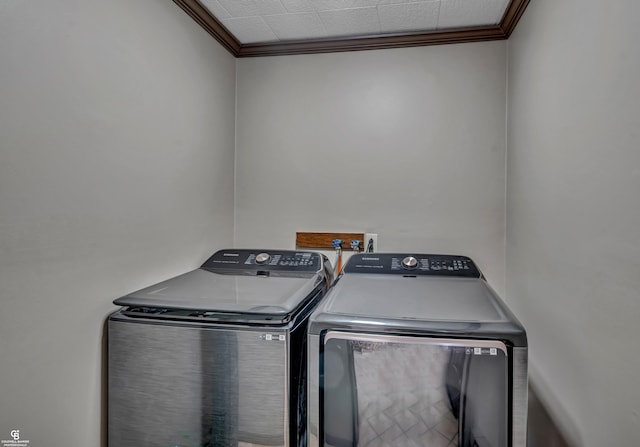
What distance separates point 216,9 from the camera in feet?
5.82

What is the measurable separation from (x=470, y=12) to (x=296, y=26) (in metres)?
0.87

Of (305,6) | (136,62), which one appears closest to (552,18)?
(305,6)

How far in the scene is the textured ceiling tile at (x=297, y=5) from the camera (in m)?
1.68

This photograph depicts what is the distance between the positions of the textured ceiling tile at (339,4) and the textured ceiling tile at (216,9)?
0.45 meters

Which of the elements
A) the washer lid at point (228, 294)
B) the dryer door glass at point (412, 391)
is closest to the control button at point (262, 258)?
the washer lid at point (228, 294)

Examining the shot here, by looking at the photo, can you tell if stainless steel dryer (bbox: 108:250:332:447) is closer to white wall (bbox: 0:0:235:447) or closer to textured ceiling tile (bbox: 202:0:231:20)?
white wall (bbox: 0:0:235:447)

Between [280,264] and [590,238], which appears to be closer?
[590,238]

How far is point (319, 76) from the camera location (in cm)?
213

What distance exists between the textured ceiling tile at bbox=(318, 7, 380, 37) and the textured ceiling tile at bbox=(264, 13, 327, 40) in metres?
0.05

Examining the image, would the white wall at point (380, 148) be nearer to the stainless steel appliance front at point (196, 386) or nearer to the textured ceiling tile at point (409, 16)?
the textured ceiling tile at point (409, 16)

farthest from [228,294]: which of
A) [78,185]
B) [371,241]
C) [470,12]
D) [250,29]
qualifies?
[470,12]

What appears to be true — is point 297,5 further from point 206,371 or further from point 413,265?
point 206,371

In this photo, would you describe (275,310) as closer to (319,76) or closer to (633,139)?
(633,139)

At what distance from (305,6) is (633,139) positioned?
57.4 inches
